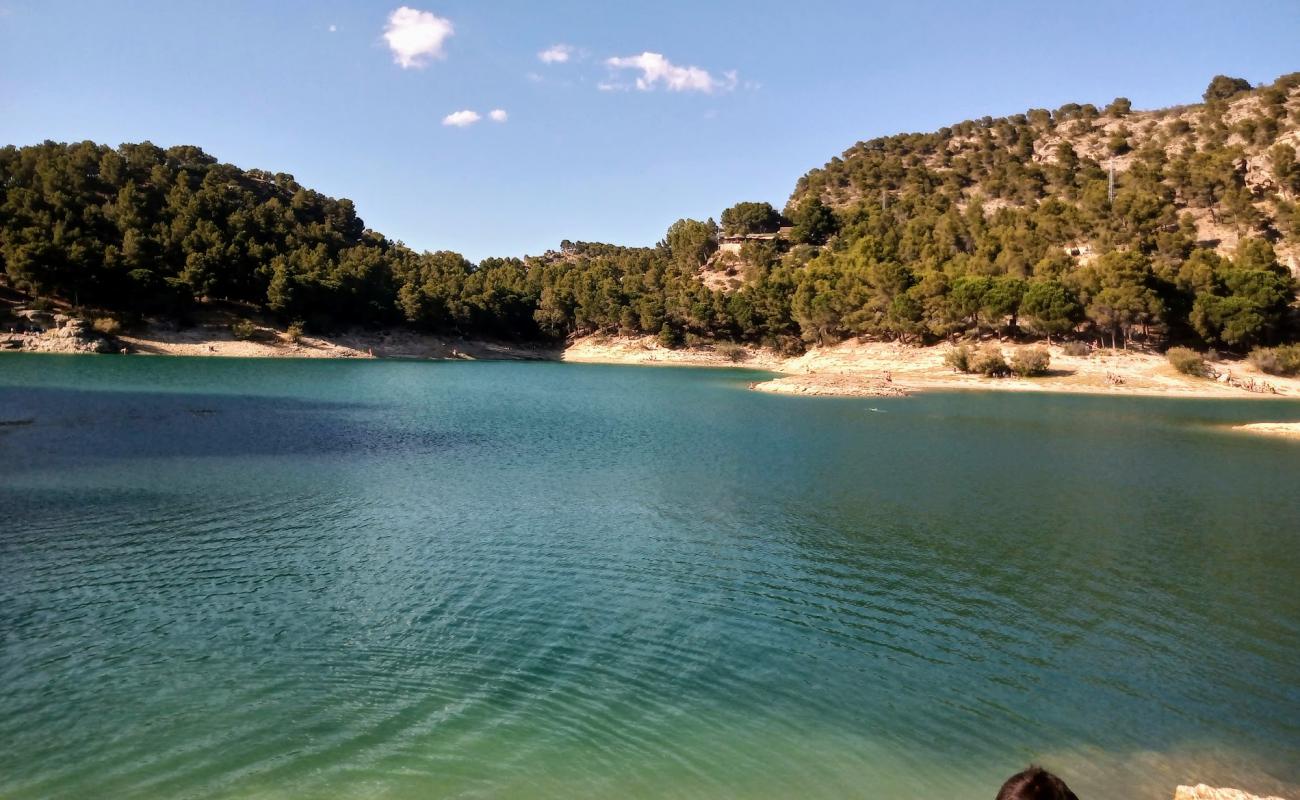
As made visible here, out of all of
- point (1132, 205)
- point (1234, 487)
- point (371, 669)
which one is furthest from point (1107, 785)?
point (1132, 205)

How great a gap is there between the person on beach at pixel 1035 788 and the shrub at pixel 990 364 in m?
69.5

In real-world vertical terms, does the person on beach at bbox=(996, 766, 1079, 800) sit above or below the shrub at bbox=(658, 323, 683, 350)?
below

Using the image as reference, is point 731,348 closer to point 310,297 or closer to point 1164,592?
point 310,297

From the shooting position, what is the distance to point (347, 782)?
7.23 metres

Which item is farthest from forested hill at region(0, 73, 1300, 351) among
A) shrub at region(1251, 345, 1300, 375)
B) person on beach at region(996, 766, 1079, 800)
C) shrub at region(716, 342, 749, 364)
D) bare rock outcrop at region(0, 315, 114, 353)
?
person on beach at region(996, 766, 1079, 800)

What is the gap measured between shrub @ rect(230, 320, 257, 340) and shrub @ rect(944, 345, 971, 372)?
73089mm

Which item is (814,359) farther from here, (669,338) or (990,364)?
(669,338)

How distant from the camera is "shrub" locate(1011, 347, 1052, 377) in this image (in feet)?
215

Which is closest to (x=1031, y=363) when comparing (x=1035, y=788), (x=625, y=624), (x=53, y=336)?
(x=625, y=624)

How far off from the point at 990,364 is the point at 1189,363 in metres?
15.0

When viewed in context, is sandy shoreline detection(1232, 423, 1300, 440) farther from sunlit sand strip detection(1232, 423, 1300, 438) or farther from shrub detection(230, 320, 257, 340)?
shrub detection(230, 320, 257, 340)

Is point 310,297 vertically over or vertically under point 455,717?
over

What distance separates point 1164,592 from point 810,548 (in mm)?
6386

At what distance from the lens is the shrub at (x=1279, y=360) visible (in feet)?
204
